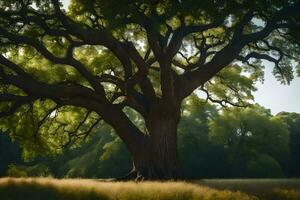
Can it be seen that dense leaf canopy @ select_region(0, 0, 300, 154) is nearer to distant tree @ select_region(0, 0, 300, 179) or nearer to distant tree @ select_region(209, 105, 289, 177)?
distant tree @ select_region(0, 0, 300, 179)

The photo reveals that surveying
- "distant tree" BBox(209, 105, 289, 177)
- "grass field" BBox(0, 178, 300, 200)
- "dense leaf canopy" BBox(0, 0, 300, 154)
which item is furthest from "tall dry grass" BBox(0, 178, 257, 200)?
"distant tree" BBox(209, 105, 289, 177)

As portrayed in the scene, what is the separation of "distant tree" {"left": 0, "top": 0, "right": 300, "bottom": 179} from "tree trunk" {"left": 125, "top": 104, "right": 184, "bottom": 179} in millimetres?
52

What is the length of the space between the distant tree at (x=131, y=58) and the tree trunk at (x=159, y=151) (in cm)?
5

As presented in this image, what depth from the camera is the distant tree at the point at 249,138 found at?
59.5 meters

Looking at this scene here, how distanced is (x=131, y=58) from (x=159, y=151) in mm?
5026

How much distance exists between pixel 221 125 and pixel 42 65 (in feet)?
124

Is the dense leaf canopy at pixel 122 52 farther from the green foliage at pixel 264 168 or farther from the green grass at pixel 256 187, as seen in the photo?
the green foliage at pixel 264 168

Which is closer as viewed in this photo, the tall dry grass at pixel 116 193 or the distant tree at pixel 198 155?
the tall dry grass at pixel 116 193

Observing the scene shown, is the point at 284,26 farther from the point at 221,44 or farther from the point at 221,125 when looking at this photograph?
the point at 221,125

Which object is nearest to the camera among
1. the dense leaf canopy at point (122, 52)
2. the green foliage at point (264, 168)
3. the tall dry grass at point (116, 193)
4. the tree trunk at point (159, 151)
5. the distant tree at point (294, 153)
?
the tall dry grass at point (116, 193)

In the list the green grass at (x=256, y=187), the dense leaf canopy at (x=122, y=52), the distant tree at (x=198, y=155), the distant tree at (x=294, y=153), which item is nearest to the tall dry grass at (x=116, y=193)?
the green grass at (x=256, y=187)

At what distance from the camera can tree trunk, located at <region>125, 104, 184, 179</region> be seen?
78.8ft

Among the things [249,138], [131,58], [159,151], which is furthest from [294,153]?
[131,58]

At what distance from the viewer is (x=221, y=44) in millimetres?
28266
